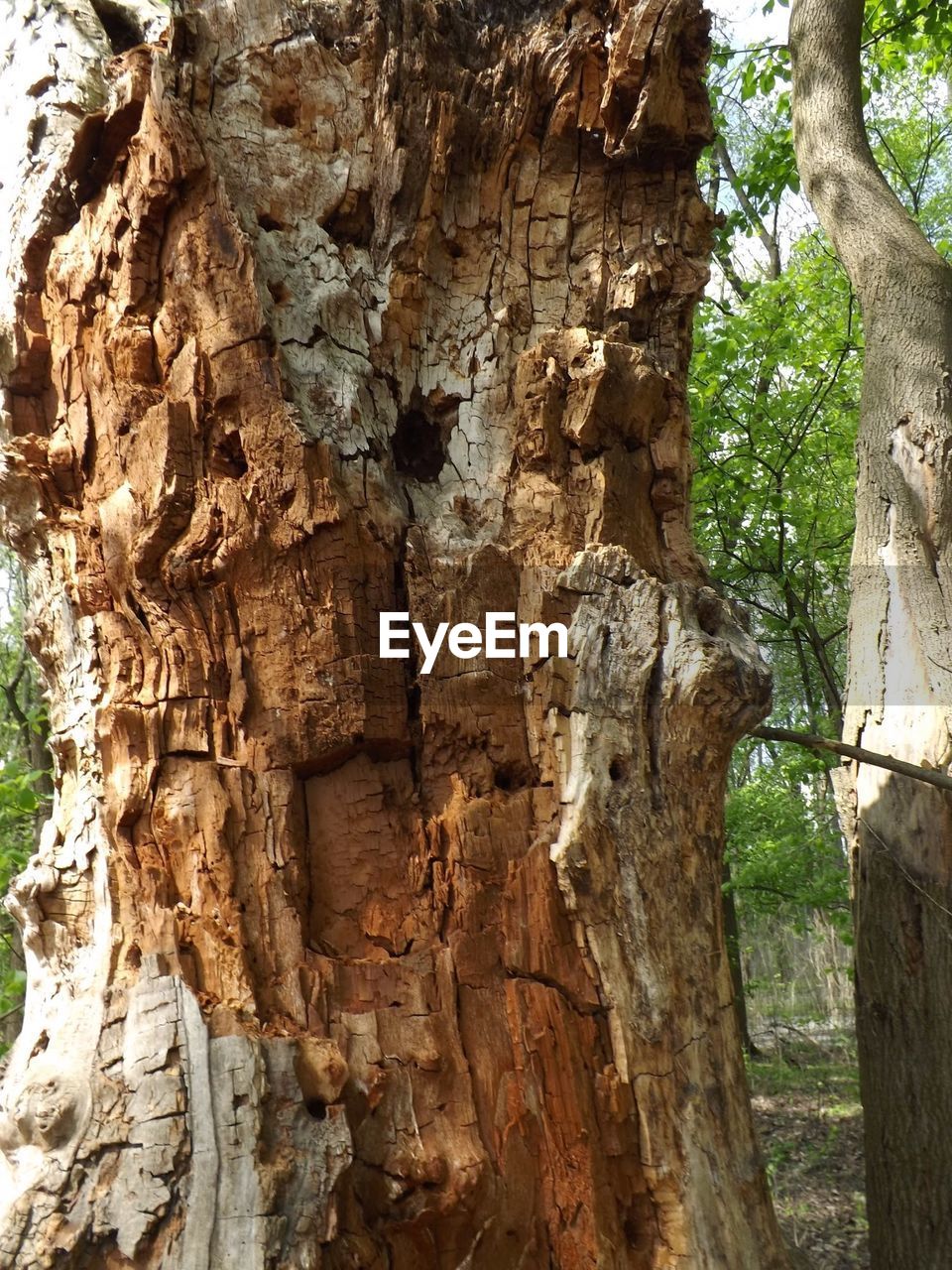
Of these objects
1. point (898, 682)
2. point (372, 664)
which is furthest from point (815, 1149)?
point (372, 664)

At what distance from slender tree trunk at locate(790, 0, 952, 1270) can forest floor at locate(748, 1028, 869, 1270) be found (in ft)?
3.16

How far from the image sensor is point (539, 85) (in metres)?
2.60

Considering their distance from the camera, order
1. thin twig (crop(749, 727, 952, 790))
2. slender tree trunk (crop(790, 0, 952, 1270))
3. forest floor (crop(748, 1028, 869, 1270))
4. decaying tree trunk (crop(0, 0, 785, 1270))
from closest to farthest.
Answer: decaying tree trunk (crop(0, 0, 785, 1270)) → thin twig (crop(749, 727, 952, 790)) → slender tree trunk (crop(790, 0, 952, 1270)) → forest floor (crop(748, 1028, 869, 1270))

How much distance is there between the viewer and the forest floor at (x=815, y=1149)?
5.68 meters

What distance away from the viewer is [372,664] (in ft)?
7.07

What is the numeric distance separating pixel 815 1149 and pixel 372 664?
6837 mm

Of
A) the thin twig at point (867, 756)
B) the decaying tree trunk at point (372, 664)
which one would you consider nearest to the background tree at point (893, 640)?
the thin twig at point (867, 756)

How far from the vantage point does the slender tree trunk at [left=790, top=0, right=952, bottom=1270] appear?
3254mm

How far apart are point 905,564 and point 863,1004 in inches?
63.4

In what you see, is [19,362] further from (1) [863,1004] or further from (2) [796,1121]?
(2) [796,1121]

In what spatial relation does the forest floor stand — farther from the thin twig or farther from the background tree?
the thin twig

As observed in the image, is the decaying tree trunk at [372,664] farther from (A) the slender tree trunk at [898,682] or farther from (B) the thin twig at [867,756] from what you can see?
(A) the slender tree trunk at [898,682]

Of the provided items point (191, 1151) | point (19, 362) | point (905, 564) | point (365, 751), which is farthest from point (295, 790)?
point (905, 564)

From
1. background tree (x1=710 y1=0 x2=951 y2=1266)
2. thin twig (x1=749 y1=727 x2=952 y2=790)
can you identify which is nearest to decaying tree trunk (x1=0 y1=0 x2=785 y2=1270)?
thin twig (x1=749 y1=727 x2=952 y2=790)
